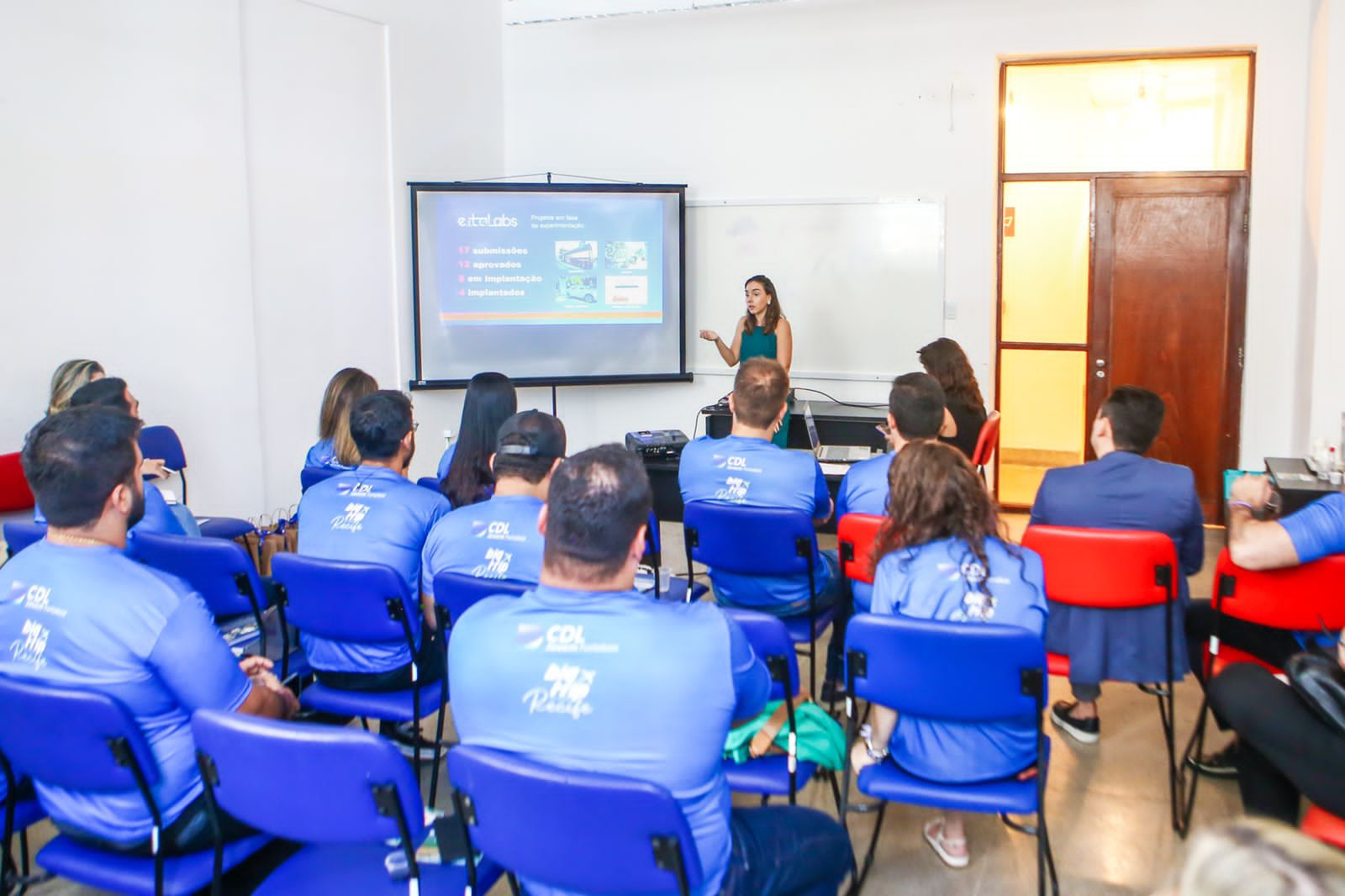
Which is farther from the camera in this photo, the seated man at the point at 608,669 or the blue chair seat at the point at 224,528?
the blue chair seat at the point at 224,528

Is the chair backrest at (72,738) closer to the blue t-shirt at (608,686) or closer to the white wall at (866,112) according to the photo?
the blue t-shirt at (608,686)

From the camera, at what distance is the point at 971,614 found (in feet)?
8.05

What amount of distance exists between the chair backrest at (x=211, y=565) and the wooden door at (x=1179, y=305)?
5551mm

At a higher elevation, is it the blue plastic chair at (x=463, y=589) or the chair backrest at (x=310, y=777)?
the blue plastic chair at (x=463, y=589)

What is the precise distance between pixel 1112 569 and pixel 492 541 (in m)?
1.69

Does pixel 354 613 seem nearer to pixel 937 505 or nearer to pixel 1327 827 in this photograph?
pixel 937 505

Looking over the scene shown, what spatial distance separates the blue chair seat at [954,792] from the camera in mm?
2365

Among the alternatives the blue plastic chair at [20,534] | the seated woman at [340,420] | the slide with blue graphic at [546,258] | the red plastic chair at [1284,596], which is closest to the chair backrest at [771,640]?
the red plastic chair at [1284,596]

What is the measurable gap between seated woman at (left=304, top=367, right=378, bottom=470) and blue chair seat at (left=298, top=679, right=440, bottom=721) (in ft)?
4.67

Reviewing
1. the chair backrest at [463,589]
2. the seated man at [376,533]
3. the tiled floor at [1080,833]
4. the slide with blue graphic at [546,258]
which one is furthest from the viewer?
the slide with blue graphic at [546,258]

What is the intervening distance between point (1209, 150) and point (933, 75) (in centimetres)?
175

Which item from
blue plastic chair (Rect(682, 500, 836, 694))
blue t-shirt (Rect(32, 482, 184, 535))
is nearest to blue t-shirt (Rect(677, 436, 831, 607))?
blue plastic chair (Rect(682, 500, 836, 694))

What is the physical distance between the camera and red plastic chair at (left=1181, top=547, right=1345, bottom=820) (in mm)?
2812

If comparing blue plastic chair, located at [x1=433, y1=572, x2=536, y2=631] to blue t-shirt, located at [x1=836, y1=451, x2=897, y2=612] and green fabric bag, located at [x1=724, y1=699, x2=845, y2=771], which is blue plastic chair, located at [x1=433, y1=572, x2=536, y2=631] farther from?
blue t-shirt, located at [x1=836, y1=451, x2=897, y2=612]
